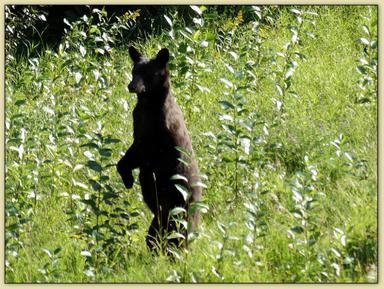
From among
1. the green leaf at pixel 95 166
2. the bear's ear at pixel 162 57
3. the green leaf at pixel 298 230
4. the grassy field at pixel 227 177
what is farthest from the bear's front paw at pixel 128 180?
the green leaf at pixel 298 230

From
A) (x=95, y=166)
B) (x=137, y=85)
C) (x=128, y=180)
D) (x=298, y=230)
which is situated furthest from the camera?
(x=128, y=180)

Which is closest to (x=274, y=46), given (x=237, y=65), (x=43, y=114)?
(x=237, y=65)

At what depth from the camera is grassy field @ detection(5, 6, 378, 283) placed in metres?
6.58

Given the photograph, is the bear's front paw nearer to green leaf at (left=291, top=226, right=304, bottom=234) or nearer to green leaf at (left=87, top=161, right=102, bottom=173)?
green leaf at (left=87, top=161, right=102, bottom=173)

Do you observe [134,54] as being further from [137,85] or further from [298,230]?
[298,230]

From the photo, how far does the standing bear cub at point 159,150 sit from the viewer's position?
7.50 meters

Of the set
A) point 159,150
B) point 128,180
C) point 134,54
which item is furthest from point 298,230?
point 134,54

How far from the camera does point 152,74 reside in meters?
7.59

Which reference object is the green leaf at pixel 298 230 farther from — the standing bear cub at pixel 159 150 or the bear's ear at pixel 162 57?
the bear's ear at pixel 162 57

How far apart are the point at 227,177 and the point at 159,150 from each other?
0.94 metres

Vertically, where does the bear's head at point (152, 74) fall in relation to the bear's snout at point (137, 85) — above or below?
above

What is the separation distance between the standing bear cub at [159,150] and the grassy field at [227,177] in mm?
223

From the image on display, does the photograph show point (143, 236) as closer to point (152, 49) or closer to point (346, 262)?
point (346, 262)

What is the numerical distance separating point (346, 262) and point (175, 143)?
78.3 inches
